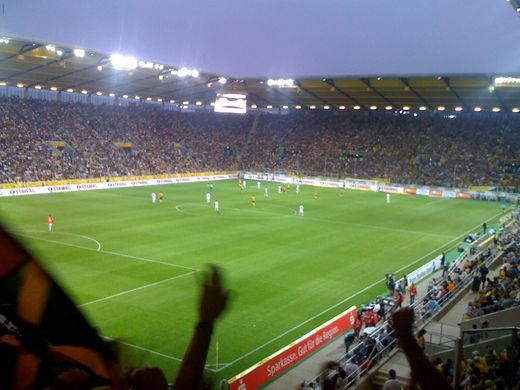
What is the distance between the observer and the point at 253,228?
31641 mm

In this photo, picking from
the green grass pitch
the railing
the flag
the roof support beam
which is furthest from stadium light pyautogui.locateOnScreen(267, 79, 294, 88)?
the flag

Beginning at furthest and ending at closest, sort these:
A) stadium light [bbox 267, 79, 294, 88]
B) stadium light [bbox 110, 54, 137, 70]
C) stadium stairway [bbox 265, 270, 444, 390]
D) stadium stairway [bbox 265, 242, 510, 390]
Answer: stadium light [bbox 267, 79, 294, 88], stadium light [bbox 110, 54, 137, 70], stadium stairway [bbox 265, 242, 510, 390], stadium stairway [bbox 265, 270, 444, 390]

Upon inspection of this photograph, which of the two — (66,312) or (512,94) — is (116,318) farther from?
(512,94)

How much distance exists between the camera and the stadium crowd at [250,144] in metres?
52.0

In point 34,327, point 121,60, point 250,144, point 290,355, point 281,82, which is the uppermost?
point 281,82

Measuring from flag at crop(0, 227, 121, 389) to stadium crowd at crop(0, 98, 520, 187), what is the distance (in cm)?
4581

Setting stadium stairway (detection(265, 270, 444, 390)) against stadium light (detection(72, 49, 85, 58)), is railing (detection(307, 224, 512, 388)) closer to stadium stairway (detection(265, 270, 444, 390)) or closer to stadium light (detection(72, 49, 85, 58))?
stadium stairway (detection(265, 270, 444, 390))

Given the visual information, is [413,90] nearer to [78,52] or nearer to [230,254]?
[78,52]

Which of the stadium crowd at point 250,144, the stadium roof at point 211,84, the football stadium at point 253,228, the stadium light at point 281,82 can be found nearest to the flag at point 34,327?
the football stadium at point 253,228

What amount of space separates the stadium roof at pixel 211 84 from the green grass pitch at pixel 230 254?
12.0m

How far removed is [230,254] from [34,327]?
23.0 m

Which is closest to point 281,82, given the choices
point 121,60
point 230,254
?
point 121,60

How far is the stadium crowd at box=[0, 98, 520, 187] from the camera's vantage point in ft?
171

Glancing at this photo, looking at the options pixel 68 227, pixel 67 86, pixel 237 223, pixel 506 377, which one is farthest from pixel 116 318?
pixel 67 86
